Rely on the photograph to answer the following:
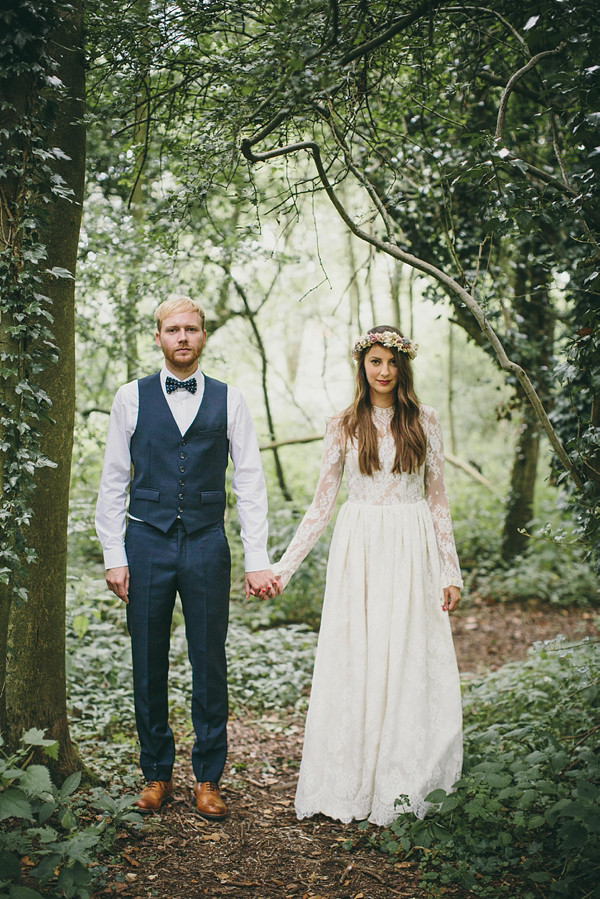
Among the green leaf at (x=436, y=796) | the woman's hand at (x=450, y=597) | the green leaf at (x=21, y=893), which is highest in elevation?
the woman's hand at (x=450, y=597)

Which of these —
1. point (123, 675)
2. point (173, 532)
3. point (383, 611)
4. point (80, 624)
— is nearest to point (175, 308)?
point (173, 532)

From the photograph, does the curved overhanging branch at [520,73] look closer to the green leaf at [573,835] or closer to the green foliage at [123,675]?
the green leaf at [573,835]

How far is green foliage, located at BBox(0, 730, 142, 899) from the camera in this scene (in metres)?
2.08

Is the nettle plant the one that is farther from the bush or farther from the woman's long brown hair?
the bush

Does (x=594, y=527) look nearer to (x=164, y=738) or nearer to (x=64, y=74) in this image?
(x=164, y=738)

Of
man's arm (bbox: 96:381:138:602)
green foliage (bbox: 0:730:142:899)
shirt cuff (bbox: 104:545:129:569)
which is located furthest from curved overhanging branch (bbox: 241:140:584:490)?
green foliage (bbox: 0:730:142:899)

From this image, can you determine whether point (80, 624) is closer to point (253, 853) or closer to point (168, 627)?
point (168, 627)

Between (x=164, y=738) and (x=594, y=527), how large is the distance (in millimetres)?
2158

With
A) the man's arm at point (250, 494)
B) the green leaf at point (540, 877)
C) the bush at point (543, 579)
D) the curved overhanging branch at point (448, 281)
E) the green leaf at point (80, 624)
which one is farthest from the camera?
the bush at point (543, 579)

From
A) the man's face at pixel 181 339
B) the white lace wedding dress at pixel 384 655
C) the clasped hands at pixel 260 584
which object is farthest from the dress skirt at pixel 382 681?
the man's face at pixel 181 339

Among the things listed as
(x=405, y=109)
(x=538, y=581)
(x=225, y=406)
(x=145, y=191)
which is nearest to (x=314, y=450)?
(x=538, y=581)

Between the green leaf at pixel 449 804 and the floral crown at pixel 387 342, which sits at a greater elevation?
the floral crown at pixel 387 342

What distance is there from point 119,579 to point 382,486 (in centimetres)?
130

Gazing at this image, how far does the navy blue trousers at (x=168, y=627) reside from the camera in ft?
9.95
